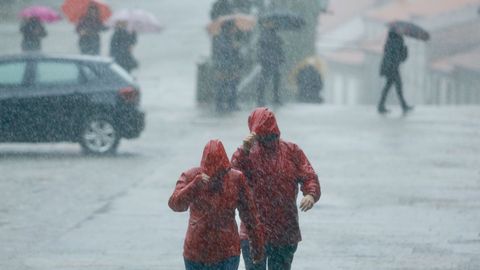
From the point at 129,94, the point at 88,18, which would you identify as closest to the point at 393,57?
the point at 88,18

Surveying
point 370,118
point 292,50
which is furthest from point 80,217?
point 292,50

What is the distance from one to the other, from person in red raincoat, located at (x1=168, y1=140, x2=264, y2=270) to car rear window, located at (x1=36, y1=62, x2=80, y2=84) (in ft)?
40.7

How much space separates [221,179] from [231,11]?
2096cm

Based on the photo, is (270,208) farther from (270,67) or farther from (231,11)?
(231,11)

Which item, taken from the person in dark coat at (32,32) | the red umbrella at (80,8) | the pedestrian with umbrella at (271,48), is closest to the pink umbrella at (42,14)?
the person in dark coat at (32,32)

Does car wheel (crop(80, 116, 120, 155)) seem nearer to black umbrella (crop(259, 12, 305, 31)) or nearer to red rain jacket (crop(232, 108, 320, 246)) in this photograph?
black umbrella (crop(259, 12, 305, 31))

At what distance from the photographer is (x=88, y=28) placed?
27.3 m

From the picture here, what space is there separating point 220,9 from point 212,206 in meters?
20.4

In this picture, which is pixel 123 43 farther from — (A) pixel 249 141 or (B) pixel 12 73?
(A) pixel 249 141

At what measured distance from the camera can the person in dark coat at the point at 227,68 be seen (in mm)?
26766

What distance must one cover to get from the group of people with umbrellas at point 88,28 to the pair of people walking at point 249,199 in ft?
61.2

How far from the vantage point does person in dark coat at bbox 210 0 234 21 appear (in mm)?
28203

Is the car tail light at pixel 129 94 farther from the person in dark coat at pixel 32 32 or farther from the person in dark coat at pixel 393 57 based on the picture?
the person in dark coat at pixel 32 32

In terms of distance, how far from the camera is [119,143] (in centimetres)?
2144
